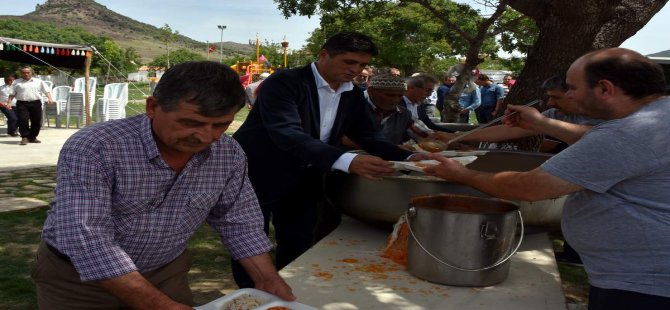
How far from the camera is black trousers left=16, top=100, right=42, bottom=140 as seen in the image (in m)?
11.9

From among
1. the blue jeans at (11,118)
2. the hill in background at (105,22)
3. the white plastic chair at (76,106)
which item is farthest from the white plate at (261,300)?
the hill in background at (105,22)

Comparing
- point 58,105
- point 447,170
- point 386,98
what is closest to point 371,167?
point 447,170

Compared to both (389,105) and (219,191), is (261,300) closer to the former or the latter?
(219,191)

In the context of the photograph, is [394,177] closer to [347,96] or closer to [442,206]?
[442,206]

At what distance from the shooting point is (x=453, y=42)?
33.0 feet

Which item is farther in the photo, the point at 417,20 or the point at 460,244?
the point at 417,20

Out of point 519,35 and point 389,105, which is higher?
point 519,35

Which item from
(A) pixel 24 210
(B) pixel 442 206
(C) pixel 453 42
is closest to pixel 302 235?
(B) pixel 442 206

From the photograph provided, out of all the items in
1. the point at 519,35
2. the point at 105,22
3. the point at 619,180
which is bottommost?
the point at 619,180

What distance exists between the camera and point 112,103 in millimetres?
15117

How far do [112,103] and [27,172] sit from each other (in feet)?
22.7

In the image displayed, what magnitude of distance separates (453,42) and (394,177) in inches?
315

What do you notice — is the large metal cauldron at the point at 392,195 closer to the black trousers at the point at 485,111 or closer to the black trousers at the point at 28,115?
the black trousers at the point at 485,111

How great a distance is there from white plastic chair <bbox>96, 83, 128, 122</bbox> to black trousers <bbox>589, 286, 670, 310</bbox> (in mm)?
14298
